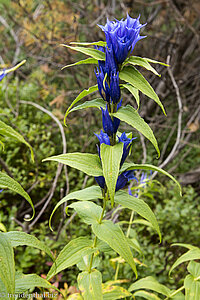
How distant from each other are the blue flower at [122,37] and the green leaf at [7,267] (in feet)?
1.82

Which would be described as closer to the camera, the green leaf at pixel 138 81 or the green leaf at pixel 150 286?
the green leaf at pixel 138 81

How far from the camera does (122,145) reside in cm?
85

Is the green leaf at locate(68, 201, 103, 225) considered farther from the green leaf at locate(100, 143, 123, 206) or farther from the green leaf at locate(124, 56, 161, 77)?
the green leaf at locate(124, 56, 161, 77)

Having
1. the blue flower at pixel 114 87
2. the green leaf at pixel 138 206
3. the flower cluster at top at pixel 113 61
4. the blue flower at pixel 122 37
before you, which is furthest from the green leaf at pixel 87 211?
the blue flower at pixel 122 37

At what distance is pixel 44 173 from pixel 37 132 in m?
0.42

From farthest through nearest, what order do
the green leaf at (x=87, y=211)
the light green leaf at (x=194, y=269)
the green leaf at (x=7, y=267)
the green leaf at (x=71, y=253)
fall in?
the light green leaf at (x=194, y=269) < the green leaf at (x=87, y=211) < the green leaf at (x=71, y=253) < the green leaf at (x=7, y=267)

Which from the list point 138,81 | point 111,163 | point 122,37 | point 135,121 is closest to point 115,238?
point 111,163

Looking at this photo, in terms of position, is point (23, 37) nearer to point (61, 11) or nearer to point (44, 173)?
point (61, 11)

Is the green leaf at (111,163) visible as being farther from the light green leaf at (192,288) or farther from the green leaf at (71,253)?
the light green leaf at (192,288)

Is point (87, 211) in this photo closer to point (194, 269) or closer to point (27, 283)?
point (27, 283)

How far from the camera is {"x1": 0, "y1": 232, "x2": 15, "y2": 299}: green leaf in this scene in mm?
657

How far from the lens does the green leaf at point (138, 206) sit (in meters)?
0.83

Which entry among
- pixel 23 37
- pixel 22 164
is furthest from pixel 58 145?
pixel 23 37

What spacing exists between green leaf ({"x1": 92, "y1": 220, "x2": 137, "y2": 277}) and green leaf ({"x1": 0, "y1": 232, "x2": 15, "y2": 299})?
0.27 m
